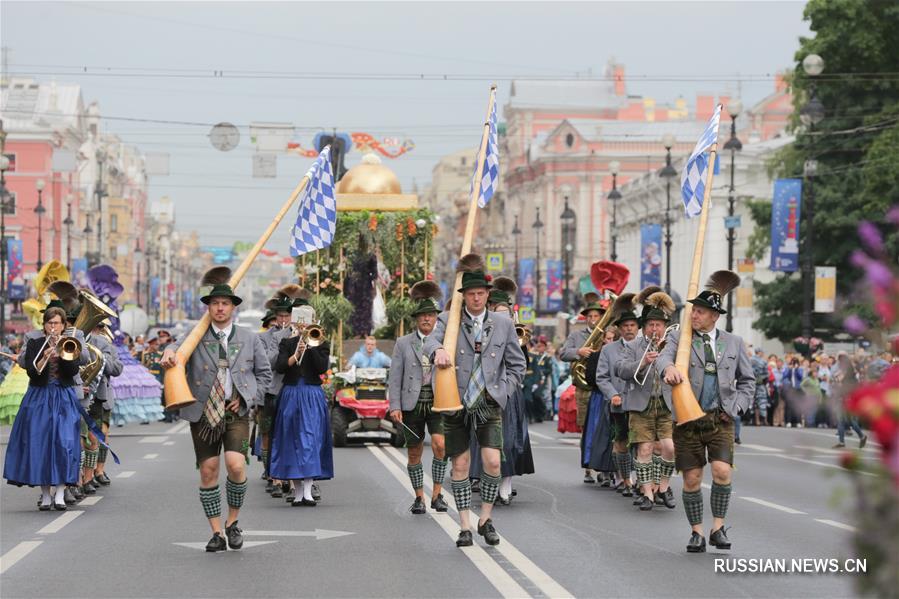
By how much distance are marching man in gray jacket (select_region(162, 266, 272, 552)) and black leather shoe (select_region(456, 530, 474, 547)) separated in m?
1.44

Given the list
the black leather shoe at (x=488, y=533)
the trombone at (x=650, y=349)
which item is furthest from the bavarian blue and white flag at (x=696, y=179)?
the black leather shoe at (x=488, y=533)

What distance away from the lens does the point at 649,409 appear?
15.2m

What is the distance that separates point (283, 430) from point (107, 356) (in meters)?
1.72

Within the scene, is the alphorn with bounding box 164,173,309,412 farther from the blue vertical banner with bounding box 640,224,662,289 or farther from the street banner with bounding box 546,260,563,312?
the street banner with bounding box 546,260,563,312

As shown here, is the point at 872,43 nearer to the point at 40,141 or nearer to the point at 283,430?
the point at 283,430

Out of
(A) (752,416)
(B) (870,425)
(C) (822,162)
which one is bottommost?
(A) (752,416)

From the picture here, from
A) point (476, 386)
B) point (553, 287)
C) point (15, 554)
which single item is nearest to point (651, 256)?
point (553, 287)

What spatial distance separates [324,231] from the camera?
17.5 metres

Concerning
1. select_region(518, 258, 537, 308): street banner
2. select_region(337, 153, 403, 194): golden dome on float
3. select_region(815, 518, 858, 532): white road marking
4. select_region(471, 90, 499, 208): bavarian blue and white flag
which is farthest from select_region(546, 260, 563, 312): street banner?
select_region(815, 518, 858, 532): white road marking

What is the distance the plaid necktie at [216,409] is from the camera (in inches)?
431

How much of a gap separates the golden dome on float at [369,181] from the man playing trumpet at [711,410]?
17901 mm

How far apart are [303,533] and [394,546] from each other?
115cm

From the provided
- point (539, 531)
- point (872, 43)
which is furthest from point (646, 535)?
point (872, 43)

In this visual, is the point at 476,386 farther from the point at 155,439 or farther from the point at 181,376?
the point at 155,439
